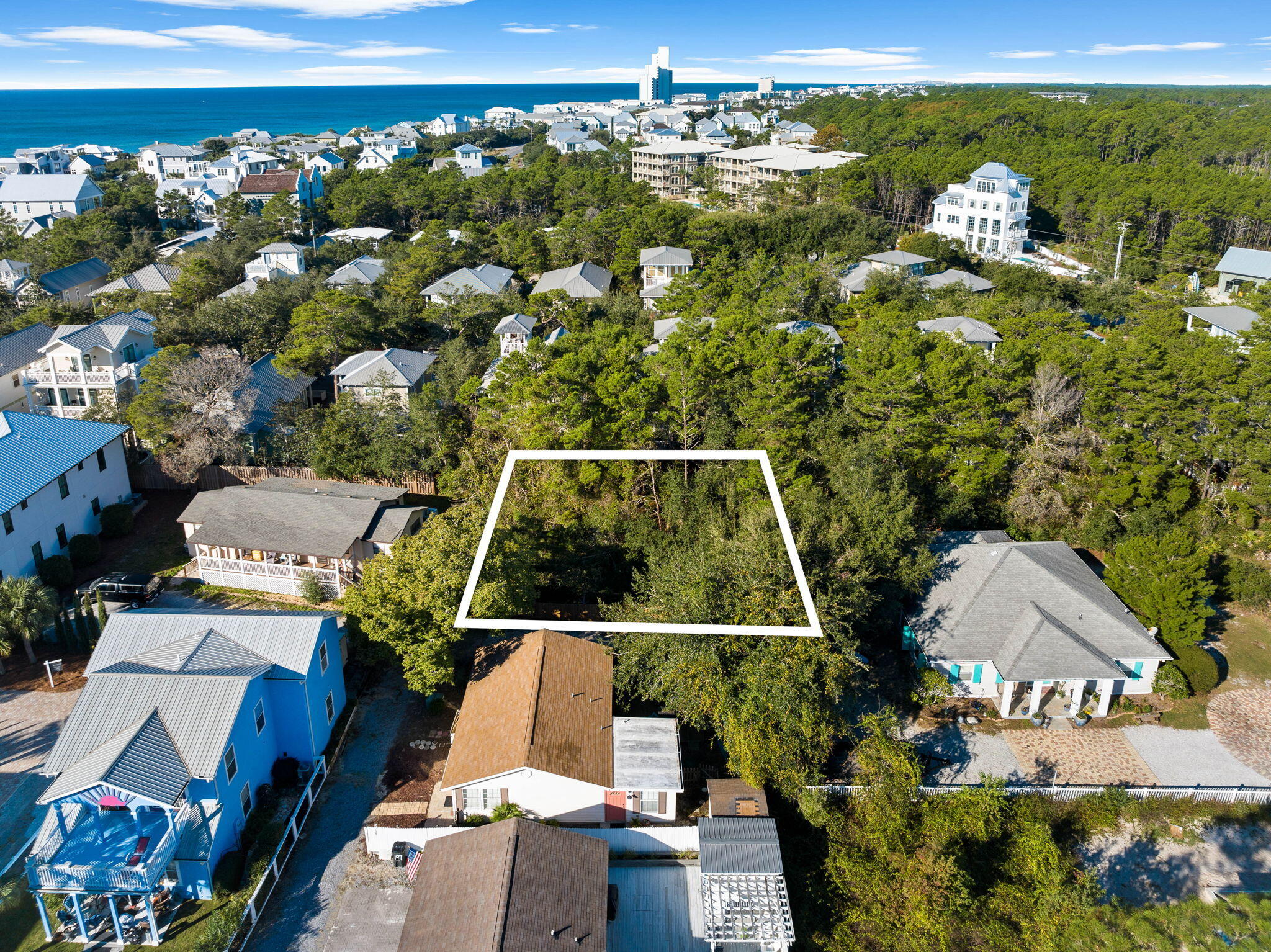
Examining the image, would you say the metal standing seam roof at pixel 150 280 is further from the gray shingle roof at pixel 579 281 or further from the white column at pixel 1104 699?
the white column at pixel 1104 699

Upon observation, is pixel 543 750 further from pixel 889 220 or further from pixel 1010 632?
pixel 889 220

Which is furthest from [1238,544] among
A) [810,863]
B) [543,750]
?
[543,750]

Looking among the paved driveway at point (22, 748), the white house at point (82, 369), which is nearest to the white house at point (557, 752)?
the paved driveway at point (22, 748)

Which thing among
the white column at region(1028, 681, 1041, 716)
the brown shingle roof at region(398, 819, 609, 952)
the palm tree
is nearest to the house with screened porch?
the white column at region(1028, 681, 1041, 716)

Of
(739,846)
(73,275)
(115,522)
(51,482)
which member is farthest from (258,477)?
(73,275)

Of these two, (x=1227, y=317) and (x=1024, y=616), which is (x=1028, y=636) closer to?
(x=1024, y=616)

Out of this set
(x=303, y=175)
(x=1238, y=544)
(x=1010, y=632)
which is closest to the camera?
(x=1010, y=632)

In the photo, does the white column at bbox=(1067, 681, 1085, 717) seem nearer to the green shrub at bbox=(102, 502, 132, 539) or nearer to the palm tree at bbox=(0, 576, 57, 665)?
Answer: the palm tree at bbox=(0, 576, 57, 665)
